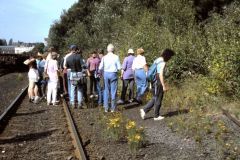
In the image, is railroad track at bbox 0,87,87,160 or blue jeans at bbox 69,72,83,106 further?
blue jeans at bbox 69,72,83,106

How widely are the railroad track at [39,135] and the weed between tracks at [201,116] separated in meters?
2.31

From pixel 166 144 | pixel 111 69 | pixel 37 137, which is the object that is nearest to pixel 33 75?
pixel 111 69

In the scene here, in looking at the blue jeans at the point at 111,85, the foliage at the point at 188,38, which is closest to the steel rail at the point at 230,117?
the foliage at the point at 188,38

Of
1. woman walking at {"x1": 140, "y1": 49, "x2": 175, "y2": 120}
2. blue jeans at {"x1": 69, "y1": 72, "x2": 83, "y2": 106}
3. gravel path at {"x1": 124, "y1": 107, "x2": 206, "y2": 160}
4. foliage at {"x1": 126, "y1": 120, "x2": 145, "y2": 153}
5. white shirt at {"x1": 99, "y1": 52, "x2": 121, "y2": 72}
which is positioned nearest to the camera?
gravel path at {"x1": 124, "y1": 107, "x2": 206, "y2": 160}

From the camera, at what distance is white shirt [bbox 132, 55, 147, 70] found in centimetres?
Result: 1562

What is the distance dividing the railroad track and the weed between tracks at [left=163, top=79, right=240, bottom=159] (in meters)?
2.31

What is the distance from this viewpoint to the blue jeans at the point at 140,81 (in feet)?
52.2

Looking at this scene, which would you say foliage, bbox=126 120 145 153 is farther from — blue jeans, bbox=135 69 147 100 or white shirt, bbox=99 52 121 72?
blue jeans, bbox=135 69 147 100

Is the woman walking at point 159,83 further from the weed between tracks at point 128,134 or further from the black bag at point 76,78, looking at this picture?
the black bag at point 76,78

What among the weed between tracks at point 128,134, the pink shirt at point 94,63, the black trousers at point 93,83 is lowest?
the weed between tracks at point 128,134

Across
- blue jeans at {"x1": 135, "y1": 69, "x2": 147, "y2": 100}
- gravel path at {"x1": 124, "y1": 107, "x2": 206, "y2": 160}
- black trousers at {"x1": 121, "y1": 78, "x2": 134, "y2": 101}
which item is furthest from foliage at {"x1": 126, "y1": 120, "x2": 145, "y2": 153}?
black trousers at {"x1": 121, "y1": 78, "x2": 134, "y2": 101}

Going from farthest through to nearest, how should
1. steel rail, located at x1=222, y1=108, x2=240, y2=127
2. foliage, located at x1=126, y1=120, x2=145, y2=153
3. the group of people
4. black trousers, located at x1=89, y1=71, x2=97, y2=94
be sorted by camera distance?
black trousers, located at x1=89, y1=71, x2=97, y2=94 < the group of people < steel rail, located at x1=222, y1=108, x2=240, y2=127 < foliage, located at x1=126, y1=120, x2=145, y2=153

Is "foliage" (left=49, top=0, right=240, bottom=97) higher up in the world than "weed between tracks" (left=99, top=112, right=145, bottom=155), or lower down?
higher up

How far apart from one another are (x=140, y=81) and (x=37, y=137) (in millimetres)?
5754
